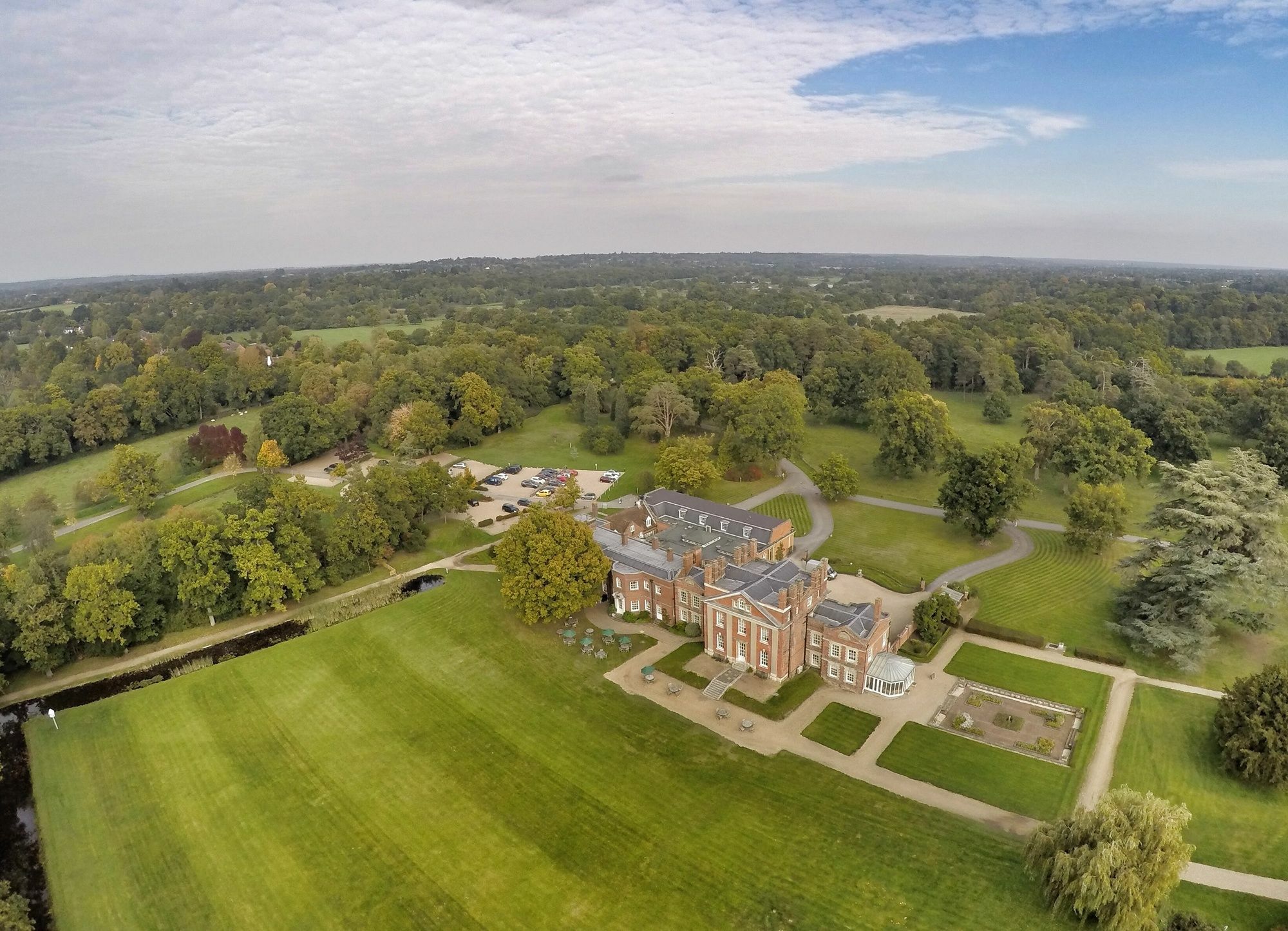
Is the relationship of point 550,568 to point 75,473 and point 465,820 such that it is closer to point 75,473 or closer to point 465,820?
point 465,820

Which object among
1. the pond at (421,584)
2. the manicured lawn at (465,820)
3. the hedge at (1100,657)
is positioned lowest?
the manicured lawn at (465,820)

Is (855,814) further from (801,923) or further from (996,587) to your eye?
→ (996,587)

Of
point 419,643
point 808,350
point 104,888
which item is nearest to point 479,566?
point 419,643

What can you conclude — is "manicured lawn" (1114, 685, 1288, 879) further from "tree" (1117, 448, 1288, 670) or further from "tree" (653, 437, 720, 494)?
"tree" (653, 437, 720, 494)

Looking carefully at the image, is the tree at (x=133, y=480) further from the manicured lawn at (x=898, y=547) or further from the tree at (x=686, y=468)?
the manicured lawn at (x=898, y=547)

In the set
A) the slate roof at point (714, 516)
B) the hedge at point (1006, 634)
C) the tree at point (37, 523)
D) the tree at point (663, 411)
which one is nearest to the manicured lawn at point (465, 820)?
the slate roof at point (714, 516)

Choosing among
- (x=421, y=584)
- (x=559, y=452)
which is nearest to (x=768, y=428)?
(x=559, y=452)

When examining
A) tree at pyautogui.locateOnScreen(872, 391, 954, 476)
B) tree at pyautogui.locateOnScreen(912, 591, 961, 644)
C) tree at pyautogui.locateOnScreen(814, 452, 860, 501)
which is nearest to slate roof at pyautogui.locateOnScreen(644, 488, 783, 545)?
tree at pyautogui.locateOnScreen(912, 591, 961, 644)
